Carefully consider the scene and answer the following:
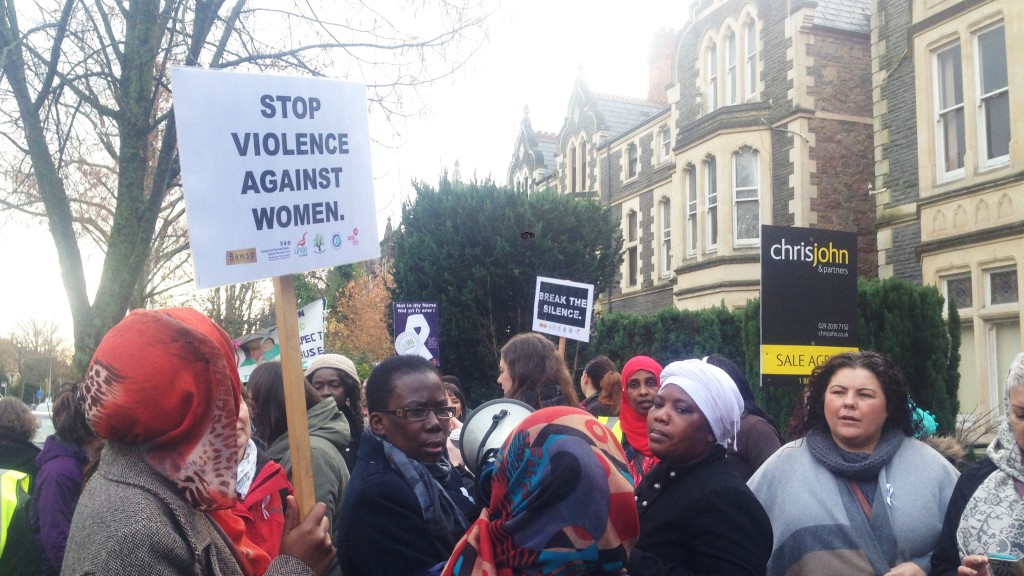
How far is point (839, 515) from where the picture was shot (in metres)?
3.19

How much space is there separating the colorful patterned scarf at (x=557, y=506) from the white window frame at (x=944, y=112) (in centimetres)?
1383

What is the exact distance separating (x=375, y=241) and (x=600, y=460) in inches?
54.0

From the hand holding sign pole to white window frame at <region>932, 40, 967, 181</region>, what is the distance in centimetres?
1338

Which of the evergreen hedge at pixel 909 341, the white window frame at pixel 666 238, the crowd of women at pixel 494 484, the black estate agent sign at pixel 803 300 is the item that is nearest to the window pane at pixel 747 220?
the white window frame at pixel 666 238

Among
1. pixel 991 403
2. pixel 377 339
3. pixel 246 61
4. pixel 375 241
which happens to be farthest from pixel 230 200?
pixel 377 339

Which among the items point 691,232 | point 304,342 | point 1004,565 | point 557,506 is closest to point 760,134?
point 691,232

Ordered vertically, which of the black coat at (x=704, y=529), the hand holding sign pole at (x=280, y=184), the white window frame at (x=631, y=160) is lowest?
the black coat at (x=704, y=529)

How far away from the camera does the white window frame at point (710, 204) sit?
21.4 meters

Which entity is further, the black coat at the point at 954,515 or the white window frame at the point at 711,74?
the white window frame at the point at 711,74

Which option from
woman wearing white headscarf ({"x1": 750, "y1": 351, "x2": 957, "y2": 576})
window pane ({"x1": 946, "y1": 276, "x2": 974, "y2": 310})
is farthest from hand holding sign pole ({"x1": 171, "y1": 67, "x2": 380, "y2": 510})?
window pane ({"x1": 946, "y1": 276, "x2": 974, "y2": 310})

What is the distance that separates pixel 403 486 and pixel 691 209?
20.9 meters

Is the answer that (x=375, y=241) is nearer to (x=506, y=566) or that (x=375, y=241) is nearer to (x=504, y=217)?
(x=506, y=566)

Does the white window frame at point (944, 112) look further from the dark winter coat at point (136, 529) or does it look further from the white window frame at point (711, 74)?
the dark winter coat at point (136, 529)

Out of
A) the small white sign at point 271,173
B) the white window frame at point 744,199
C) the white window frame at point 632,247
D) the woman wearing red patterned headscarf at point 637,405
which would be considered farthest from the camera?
the white window frame at point 632,247
